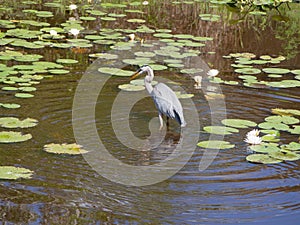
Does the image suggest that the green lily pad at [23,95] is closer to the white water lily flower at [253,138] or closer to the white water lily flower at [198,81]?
the white water lily flower at [198,81]

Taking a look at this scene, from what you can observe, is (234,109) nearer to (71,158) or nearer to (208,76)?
(208,76)

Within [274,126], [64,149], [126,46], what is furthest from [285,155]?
[126,46]

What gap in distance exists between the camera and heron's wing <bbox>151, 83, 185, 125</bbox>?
6.61 metres

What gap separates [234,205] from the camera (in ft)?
15.8

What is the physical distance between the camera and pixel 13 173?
5.15 meters

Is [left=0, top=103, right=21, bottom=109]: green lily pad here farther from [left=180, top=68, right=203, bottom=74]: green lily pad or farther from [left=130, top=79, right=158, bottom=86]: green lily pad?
[left=180, top=68, right=203, bottom=74]: green lily pad

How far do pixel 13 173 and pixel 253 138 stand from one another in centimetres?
233

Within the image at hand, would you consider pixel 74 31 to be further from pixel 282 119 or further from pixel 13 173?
pixel 13 173

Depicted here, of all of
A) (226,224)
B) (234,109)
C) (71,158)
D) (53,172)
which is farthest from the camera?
(234,109)

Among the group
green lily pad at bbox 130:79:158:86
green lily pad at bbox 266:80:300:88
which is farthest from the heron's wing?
green lily pad at bbox 266:80:300:88

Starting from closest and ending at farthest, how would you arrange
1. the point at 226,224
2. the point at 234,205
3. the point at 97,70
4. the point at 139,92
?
the point at 226,224 → the point at 234,205 → the point at 139,92 → the point at 97,70

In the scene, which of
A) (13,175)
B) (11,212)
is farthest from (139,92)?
(11,212)

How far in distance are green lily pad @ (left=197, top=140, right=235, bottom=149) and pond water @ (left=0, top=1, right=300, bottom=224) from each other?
59mm

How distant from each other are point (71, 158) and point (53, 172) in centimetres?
37
